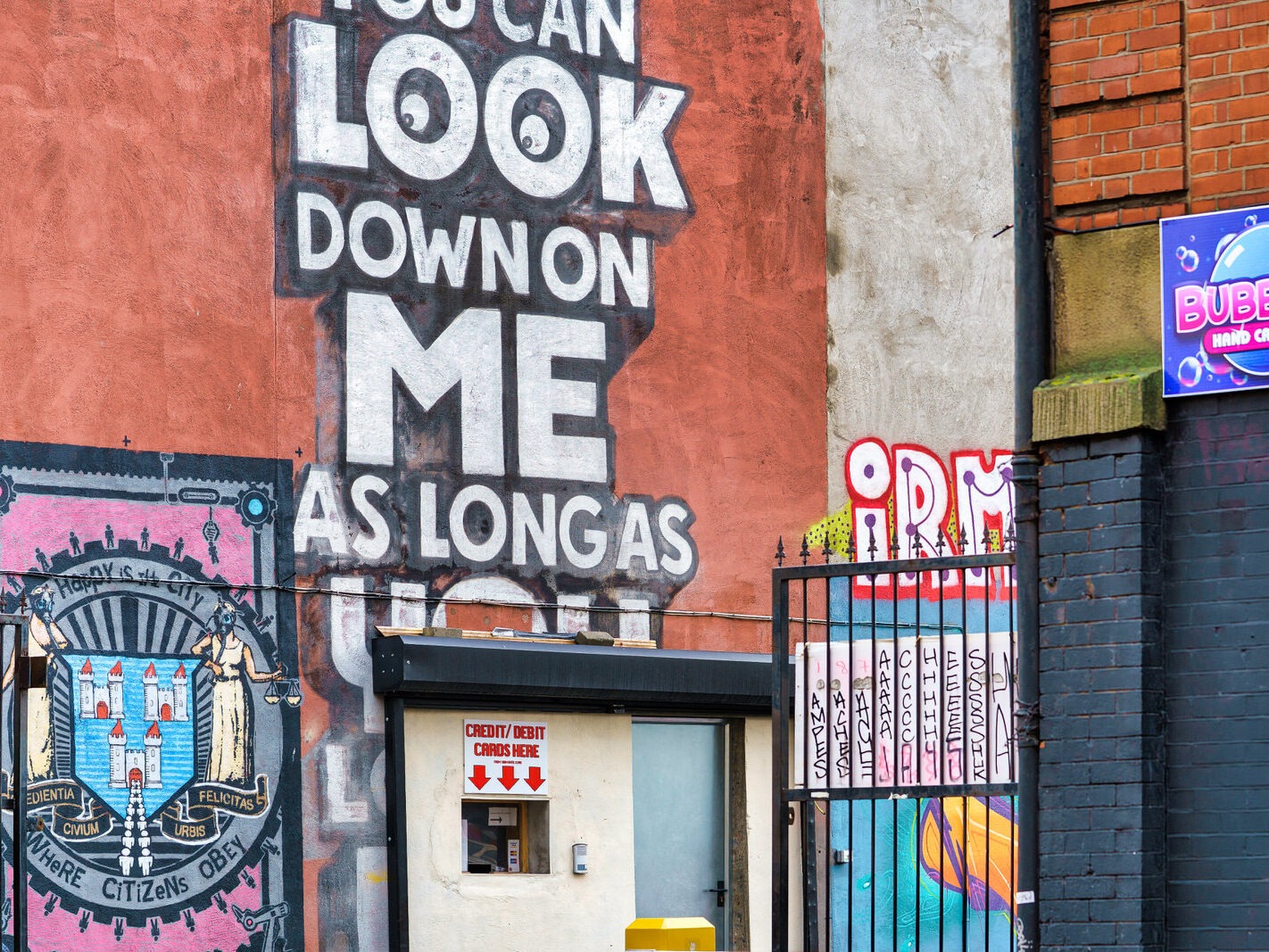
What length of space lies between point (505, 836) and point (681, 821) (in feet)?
5.11

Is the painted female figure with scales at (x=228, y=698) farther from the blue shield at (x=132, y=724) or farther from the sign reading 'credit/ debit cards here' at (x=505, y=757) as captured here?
the sign reading 'credit/ debit cards here' at (x=505, y=757)

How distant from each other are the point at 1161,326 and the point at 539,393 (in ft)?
25.9

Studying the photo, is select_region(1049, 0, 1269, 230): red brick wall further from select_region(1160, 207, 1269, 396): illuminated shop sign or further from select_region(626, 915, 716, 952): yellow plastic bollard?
select_region(626, 915, 716, 952): yellow plastic bollard

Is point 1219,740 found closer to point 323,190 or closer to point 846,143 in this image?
point 323,190

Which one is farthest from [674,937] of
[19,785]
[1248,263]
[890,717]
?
[1248,263]

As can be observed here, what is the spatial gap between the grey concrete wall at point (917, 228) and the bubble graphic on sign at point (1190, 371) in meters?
8.98

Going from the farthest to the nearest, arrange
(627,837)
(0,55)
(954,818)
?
(954,818)
(627,837)
(0,55)

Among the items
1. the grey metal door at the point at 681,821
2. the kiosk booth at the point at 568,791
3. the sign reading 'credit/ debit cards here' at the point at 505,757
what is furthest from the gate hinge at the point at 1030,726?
the grey metal door at the point at 681,821

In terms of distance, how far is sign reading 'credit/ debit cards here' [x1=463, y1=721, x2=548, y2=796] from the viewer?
47.2ft

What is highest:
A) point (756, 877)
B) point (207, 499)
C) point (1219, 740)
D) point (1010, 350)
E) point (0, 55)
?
point (0, 55)

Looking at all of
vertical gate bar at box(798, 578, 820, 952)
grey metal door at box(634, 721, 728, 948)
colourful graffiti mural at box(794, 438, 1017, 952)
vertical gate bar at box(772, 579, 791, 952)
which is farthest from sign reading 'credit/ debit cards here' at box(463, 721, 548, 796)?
vertical gate bar at box(772, 579, 791, 952)

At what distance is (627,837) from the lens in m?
15.0

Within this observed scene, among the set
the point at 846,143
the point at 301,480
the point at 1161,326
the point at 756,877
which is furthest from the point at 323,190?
the point at 1161,326

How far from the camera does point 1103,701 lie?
24.4 ft
